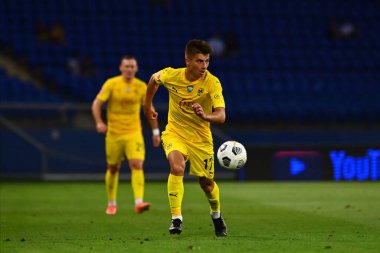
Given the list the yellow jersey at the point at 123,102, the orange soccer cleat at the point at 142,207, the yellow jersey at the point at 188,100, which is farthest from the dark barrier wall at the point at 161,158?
the yellow jersey at the point at 188,100

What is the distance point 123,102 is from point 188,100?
3582mm

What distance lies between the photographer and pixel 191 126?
27.3 feet

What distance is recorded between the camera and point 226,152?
26.5ft

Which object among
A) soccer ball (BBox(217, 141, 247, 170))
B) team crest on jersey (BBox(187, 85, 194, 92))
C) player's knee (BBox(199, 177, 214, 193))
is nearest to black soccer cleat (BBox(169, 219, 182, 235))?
player's knee (BBox(199, 177, 214, 193))

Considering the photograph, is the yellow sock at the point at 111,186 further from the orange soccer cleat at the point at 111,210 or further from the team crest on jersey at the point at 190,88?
the team crest on jersey at the point at 190,88

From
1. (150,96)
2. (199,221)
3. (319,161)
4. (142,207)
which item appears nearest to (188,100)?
(150,96)

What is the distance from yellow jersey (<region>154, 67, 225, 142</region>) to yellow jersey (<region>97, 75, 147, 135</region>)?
10.7 ft

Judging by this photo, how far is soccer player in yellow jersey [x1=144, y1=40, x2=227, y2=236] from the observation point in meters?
7.97

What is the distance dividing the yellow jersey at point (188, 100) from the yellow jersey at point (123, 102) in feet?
10.7

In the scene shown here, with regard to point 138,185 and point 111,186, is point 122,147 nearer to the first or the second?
point 111,186

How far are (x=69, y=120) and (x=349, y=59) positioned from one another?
1016 centimetres

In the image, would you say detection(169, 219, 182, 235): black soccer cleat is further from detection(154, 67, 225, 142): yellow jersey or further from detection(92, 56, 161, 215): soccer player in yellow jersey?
detection(92, 56, 161, 215): soccer player in yellow jersey

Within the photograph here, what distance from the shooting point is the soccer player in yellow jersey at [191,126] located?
26.2 feet

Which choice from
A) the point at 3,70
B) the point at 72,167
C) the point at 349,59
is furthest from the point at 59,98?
the point at 349,59
